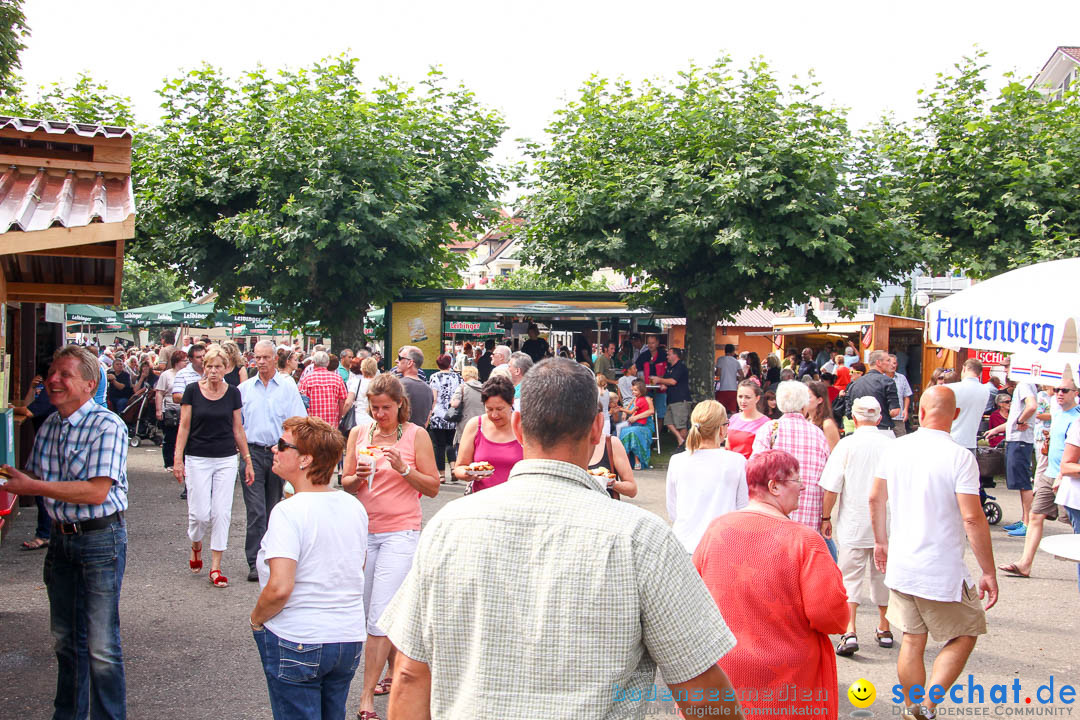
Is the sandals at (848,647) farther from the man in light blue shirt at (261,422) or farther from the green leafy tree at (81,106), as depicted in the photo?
the green leafy tree at (81,106)

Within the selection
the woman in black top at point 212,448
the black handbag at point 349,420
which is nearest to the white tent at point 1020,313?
the woman in black top at point 212,448

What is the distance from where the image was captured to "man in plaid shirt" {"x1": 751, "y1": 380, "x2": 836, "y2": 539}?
612 centimetres

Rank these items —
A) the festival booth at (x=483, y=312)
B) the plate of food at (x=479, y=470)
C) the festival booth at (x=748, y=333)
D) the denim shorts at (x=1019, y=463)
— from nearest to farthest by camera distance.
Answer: the plate of food at (x=479, y=470), the denim shorts at (x=1019, y=463), the festival booth at (x=483, y=312), the festival booth at (x=748, y=333)

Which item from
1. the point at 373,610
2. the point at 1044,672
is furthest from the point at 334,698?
the point at 1044,672

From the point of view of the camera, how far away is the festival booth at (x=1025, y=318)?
5078mm

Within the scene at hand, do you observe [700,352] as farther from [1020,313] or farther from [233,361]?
[1020,313]

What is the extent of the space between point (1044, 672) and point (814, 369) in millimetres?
16133

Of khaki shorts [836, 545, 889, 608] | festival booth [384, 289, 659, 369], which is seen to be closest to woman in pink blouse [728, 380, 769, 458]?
khaki shorts [836, 545, 889, 608]

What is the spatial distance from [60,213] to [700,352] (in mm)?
15296

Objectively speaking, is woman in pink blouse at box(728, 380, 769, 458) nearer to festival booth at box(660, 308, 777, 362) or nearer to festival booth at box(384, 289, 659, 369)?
festival booth at box(384, 289, 659, 369)

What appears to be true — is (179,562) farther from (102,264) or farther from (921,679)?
(921,679)

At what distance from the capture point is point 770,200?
16359 mm

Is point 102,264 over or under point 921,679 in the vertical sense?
over

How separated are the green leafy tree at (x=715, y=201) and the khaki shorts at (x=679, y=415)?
2166mm
